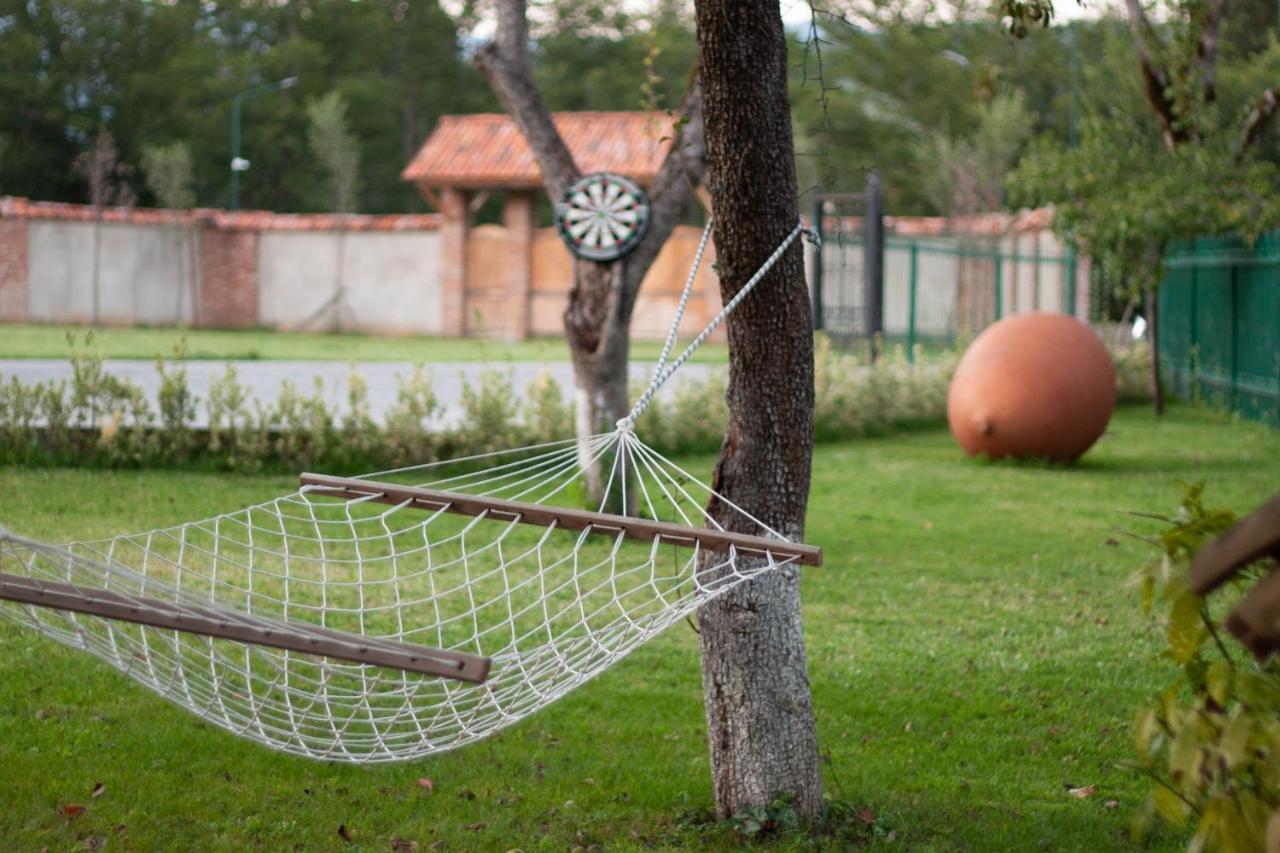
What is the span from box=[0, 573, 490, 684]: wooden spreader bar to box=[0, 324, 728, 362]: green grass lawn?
1287 centimetres

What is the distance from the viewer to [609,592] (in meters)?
5.46

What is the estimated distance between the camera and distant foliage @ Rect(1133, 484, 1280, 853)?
168 cm

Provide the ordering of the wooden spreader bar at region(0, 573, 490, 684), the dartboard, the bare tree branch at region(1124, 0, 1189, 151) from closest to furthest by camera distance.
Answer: the wooden spreader bar at region(0, 573, 490, 684) → the dartboard → the bare tree branch at region(1124, 0, 1189, 151)

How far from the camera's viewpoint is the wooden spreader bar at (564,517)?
273cm

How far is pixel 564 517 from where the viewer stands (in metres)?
3.01

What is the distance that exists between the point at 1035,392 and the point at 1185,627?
24.0ft

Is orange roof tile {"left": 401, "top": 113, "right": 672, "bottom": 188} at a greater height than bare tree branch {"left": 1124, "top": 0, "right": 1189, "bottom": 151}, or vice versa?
orange roof tile {"left": 401, "top": 113, "right": 672, "bottom": 188}

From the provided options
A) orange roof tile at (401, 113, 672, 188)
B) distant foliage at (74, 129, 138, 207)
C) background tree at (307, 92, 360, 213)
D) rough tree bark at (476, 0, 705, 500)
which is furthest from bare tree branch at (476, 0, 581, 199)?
background tree at (307, 92, 360, 213)

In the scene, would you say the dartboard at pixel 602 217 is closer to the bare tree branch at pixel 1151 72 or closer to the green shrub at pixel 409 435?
the green shrub at pixel 409 435

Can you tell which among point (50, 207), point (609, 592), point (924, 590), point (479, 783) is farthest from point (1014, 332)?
point (50, 207)

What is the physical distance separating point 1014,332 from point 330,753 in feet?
23.5

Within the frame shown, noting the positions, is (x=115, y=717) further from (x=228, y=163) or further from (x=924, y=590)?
(x=228, y=163)

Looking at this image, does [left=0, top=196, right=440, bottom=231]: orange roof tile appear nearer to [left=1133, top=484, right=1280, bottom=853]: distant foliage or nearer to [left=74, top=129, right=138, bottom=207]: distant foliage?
[left=74, top=129, right=138, bottom=207]: distant foliage

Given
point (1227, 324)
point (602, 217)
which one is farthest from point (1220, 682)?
point (1227, 324)
